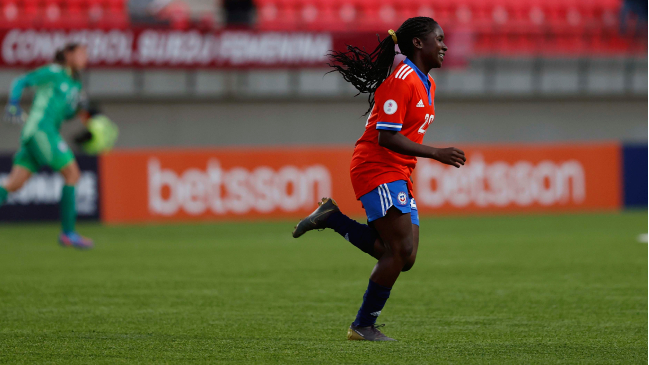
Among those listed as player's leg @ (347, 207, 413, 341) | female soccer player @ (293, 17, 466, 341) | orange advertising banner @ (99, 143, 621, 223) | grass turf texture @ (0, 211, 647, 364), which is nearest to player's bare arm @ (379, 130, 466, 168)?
female soccer player @ (293, 17, 466, 341)

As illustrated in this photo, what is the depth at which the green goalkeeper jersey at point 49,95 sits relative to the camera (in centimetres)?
996

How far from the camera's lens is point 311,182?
15523 mm

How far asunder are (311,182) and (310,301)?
9289 mm

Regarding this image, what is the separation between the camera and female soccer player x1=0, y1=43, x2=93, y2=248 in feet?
32.2

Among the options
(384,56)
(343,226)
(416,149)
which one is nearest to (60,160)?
(343,226)

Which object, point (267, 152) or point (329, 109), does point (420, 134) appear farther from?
point (329, 109)

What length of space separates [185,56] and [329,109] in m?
3.01

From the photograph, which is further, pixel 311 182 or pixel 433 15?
pixel 433 15

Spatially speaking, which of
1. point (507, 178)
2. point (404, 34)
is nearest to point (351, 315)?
point (404, 34)

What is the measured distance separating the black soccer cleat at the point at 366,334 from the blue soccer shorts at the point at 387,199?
571mm

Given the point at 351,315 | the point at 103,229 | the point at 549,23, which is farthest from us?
the point at 549,23

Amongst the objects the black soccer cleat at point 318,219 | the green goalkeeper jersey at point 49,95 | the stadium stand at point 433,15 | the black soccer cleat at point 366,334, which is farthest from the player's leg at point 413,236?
the stadium stand at point 433,15

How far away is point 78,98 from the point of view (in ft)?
33.4

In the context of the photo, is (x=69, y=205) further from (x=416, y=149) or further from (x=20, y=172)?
(x=416, y=149)
